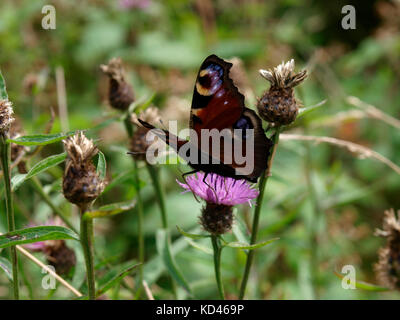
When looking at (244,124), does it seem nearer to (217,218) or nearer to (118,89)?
(217,218)

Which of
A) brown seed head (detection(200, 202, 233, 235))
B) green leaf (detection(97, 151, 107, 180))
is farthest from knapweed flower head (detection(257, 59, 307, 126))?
green leaf (detection(97, 151, 107, 180))

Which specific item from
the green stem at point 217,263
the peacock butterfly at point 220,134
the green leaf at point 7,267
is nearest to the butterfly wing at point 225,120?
the peacock butterfly at point 220,134

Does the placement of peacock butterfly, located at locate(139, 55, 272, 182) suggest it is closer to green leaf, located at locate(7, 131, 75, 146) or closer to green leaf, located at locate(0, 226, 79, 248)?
green leaf, located at locate(7, 131, 75, 146)

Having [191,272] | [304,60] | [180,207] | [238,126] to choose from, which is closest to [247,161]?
[238,126]

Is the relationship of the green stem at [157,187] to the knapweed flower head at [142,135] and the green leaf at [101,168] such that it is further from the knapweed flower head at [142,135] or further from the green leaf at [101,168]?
the green leaf at [101,168]

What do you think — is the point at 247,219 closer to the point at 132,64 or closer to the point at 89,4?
the point at 132,64

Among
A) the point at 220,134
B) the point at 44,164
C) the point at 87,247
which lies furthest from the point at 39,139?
the point at 220,134

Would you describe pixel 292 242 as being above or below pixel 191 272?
above
